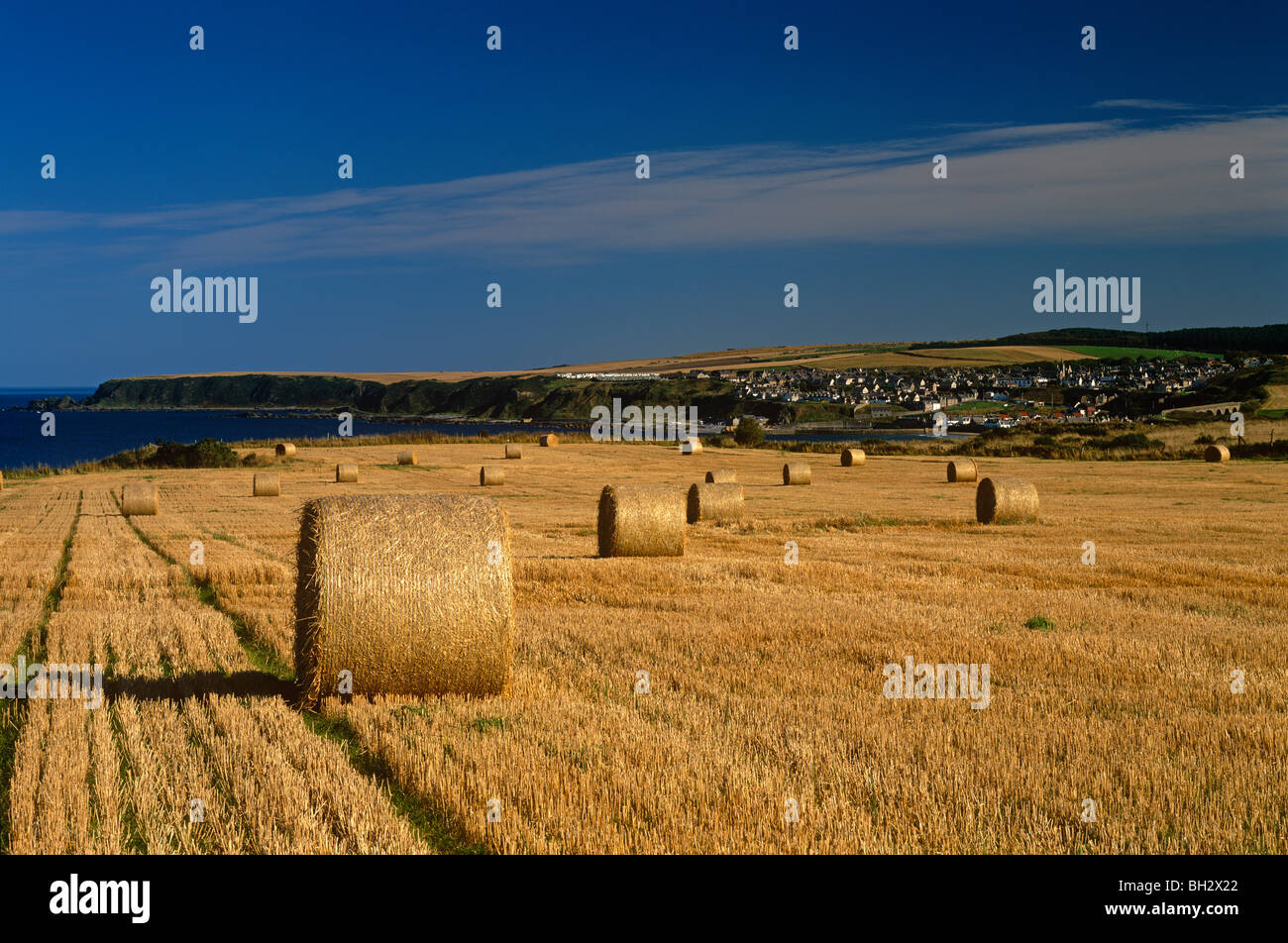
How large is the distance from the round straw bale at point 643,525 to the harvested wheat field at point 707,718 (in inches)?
24.0

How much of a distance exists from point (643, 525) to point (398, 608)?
10.6m

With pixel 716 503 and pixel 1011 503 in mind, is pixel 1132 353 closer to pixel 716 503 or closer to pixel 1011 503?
pixel 1011 503

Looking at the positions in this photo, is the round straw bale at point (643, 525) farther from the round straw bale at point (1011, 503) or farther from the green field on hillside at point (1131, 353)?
the green field on hillside at point (1131, 353)

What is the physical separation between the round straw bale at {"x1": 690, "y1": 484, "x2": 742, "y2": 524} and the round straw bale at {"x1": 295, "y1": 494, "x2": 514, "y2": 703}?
17563 mm

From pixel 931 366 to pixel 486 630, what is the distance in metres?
166

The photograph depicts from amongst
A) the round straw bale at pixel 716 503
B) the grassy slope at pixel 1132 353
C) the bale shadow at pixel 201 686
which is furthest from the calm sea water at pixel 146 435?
the bale shadow at pixel 201 686

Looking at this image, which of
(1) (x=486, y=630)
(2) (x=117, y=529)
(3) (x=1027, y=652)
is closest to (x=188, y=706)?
(1) (x=486, y=630)

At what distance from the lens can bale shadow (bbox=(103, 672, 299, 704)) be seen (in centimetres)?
972

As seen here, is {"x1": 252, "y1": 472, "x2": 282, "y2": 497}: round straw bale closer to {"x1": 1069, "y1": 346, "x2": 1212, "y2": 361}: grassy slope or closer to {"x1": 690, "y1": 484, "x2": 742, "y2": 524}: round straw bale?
{"x1": 690, "y1": 484, "x2": 742, "y2": 524}: round straw bale

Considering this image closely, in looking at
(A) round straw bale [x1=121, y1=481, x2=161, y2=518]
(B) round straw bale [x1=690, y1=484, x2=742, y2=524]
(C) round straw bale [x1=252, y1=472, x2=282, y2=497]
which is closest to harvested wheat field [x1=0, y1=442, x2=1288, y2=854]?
(B) round straw bale [x1=690, y1=484, x2=742, y2=524]

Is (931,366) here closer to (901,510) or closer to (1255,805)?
(901,510)
